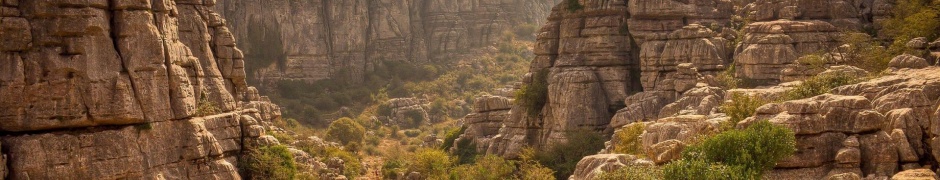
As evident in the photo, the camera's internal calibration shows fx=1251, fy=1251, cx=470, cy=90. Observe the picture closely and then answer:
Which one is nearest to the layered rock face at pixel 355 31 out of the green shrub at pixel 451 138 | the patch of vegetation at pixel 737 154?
the green shrub at pixel 451 138

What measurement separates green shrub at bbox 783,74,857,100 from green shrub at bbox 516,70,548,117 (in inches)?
1033

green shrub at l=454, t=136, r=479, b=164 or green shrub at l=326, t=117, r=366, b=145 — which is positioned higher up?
green shrub at l=454, t=136, r=479, b=164

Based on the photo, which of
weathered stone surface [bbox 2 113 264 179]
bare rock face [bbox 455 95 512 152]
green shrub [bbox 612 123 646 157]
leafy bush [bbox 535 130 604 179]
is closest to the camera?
weathered stone surface [bbox 2 113 264 179]

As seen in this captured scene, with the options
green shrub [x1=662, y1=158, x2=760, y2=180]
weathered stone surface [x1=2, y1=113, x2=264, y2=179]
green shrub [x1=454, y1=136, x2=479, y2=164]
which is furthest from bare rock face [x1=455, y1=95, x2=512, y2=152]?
green shrub [x1=662, y1=158, x2=760, y2=180]

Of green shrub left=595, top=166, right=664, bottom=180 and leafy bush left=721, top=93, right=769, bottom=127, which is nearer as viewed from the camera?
green shrub left=595, top=166, right=664, bottom=180

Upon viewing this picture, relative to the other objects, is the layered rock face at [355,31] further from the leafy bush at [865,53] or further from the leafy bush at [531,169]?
the leafy bush at [865,53]

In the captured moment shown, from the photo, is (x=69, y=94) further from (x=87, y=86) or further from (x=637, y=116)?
(x=637, y=116)

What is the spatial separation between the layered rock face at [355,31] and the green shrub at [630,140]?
69.2 m

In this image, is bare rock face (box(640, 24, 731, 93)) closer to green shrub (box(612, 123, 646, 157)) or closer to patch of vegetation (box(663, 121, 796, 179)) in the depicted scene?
green shrub (box(612, 123, 646, 157))

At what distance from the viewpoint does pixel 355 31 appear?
12794cm

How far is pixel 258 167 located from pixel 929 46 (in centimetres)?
2620

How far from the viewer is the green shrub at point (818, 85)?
44500mm

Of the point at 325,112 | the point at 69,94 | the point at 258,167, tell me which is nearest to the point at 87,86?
the point at 69,94

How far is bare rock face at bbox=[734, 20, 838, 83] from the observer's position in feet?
188
